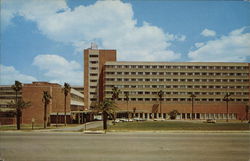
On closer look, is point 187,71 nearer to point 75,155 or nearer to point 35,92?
point 35,92

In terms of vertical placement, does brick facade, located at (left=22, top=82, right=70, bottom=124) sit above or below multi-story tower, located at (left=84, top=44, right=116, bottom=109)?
below

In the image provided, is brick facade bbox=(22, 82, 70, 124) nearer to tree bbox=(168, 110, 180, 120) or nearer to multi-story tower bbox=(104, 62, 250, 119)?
multi-story tower bbox=(104, 62, 250, 119)

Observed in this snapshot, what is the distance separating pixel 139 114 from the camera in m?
103

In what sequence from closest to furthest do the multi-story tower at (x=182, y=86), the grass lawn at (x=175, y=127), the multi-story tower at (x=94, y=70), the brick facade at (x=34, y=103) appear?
the grass lawn at (x=175, y=127)
the brick facade at (x=34, y=103)
the multi-story tower at (x=182, y=86)
the multi-story tower at (x=94, y=70)

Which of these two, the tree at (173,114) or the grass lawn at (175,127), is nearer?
the grass lawn at (175,127)

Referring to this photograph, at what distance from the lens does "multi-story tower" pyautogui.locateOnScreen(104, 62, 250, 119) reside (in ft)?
335

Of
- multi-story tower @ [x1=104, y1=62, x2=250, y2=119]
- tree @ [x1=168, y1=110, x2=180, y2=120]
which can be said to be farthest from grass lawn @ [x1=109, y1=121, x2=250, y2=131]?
multi-story tower @ [x1=104, y1=62, x2=250, y2=119]

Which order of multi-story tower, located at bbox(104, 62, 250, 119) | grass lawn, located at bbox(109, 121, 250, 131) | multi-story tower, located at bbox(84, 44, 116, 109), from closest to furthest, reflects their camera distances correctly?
grass lawn, located at bbox(109, 121, 250, 131), multi-story tower, located at bbox(104, 62, 250, 119), multi-story tower, located at bbox(84, 44, 116, 109)

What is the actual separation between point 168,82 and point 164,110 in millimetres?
12907

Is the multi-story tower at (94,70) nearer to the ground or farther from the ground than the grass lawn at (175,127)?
farther from the ground

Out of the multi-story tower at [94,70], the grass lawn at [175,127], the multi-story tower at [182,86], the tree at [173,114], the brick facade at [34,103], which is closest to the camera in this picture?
the grass lawn at [175,127]

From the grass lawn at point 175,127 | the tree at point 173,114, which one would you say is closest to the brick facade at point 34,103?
the grass lawn at point 175,127

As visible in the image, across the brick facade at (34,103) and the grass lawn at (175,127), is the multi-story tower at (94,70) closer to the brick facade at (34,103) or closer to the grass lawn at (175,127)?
the brick facade at (34,103)

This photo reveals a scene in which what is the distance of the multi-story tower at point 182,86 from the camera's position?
102 metres
